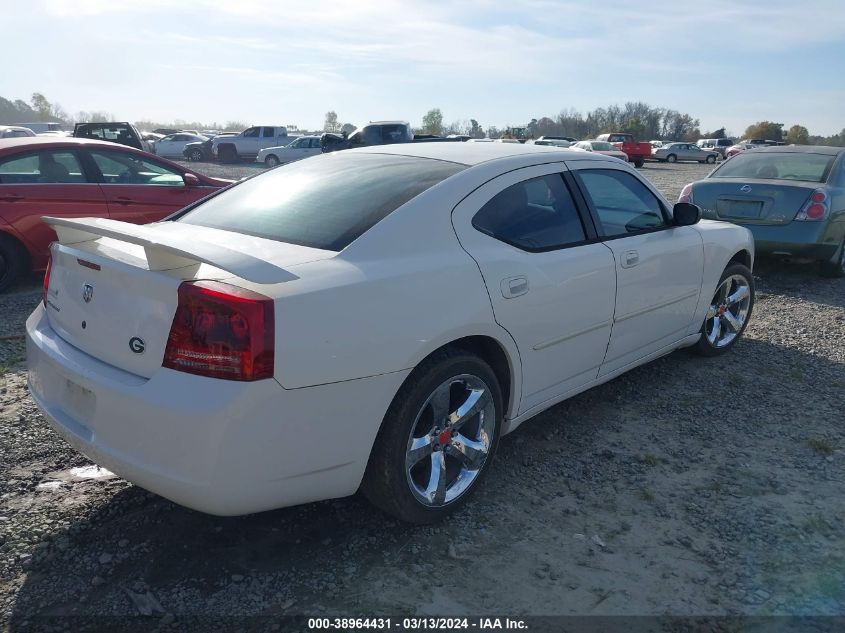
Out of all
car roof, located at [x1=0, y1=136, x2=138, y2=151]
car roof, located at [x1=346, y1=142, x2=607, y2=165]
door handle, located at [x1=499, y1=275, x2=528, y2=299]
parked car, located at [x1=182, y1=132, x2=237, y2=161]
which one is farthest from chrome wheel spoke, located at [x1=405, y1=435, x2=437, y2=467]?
parked car, located at [x1=182, y1=132, x2=237, y2=161]

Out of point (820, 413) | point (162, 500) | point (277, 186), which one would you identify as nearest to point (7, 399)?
point (162, 500)

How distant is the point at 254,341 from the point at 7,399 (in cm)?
268

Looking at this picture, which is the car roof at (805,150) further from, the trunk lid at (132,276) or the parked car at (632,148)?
the parked car at (632,148)

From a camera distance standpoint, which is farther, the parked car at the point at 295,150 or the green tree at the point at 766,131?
the green tree at the point at 766,131

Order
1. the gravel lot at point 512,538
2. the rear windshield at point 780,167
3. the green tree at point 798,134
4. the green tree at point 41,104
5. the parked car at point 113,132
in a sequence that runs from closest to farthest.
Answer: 1. the gravel lot at point 512,538
2. the rear windshield at point 780,167
3. the parked car at point 113,132
4. the green tree at point 798,134
5. the green tree at point 41,104

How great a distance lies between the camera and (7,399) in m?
4.13

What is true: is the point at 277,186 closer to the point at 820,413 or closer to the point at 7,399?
the point at 7,399

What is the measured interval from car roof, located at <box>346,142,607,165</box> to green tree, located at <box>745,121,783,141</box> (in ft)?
257

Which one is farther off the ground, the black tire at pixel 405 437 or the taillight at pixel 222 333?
the taillight at pixel 222 333

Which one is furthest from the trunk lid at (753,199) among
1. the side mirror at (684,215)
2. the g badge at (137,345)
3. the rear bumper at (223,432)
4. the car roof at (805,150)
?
the g badge at (137,345)

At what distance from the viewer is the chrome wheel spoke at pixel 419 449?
283 cm

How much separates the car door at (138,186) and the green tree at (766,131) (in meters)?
76.8

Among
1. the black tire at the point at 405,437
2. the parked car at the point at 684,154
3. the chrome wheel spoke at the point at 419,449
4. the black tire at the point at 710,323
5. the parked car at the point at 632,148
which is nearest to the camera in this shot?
the black tire at the point at 405,437

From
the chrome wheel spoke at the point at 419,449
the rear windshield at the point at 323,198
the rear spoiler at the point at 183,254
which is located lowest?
the chrome wheel spoke at the point at 419,449
